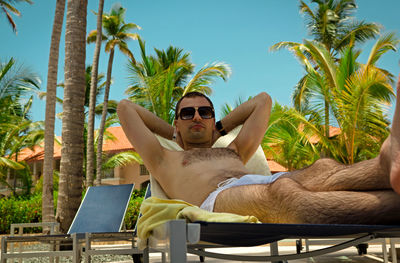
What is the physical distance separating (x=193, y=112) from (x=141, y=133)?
1.63 feet

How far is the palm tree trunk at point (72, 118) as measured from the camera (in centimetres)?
654

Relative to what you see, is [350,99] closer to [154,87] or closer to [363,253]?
[363,253]

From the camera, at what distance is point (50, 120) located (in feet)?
29.7

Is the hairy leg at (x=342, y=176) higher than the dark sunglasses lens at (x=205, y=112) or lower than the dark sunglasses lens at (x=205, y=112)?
lower

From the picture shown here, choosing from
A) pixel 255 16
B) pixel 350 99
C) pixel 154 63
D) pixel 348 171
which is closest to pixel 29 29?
pixel 255 16

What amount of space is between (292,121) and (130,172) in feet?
67.9

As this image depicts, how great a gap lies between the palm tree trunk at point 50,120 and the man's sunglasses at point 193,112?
619cm

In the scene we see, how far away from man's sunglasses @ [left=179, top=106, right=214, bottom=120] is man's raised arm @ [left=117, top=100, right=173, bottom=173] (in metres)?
0.33

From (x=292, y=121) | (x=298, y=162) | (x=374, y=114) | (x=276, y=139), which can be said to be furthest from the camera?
(x=298, y=162)

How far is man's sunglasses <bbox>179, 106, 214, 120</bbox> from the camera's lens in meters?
3.31

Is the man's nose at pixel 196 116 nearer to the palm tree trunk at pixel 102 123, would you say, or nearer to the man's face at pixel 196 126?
the man's face at pixel 196 126

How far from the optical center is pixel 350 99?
9188 mm

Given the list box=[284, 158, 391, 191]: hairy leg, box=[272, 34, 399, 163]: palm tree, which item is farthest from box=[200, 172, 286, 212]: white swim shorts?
box=[272, 34, 399, 163]: palm tree

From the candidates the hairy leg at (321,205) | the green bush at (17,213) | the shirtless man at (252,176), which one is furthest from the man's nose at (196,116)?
the green bush at (17,213)
